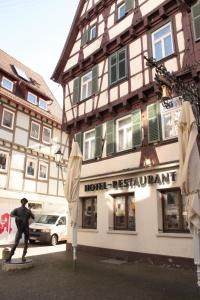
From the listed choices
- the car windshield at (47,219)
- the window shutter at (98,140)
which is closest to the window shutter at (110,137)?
the window shutter at (98,140)

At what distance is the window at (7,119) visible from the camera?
19.4 metres


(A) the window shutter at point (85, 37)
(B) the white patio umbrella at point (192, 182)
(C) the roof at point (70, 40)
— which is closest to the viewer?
(B) the white patio umbrella at point (192, 182)

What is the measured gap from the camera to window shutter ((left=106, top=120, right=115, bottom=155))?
41.0 feet

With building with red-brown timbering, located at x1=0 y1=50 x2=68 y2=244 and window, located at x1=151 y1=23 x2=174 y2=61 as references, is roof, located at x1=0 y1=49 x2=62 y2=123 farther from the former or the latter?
window, located at x1=151 y1=23 x2=174 y2=61

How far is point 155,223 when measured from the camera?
1002cm

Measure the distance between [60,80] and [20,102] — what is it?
4767 mm

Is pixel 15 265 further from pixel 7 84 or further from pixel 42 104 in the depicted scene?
pixel 42 104

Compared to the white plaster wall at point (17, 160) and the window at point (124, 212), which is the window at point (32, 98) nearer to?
the white plaster wall at point (17, 160)

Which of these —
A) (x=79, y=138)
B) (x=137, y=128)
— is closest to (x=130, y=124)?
(x=137, y=128)

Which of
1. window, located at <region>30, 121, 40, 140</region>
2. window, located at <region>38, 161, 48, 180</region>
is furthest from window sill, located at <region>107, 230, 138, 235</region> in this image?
window, located at <region>30, 121, 40, 140</region>

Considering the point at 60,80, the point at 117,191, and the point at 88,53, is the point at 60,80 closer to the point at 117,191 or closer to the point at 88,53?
the point at 88,53

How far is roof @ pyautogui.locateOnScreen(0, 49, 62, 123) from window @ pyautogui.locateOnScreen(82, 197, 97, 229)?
1104 centimetres

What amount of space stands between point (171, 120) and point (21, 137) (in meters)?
13.0

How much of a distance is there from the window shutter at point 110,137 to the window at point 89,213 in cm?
250
